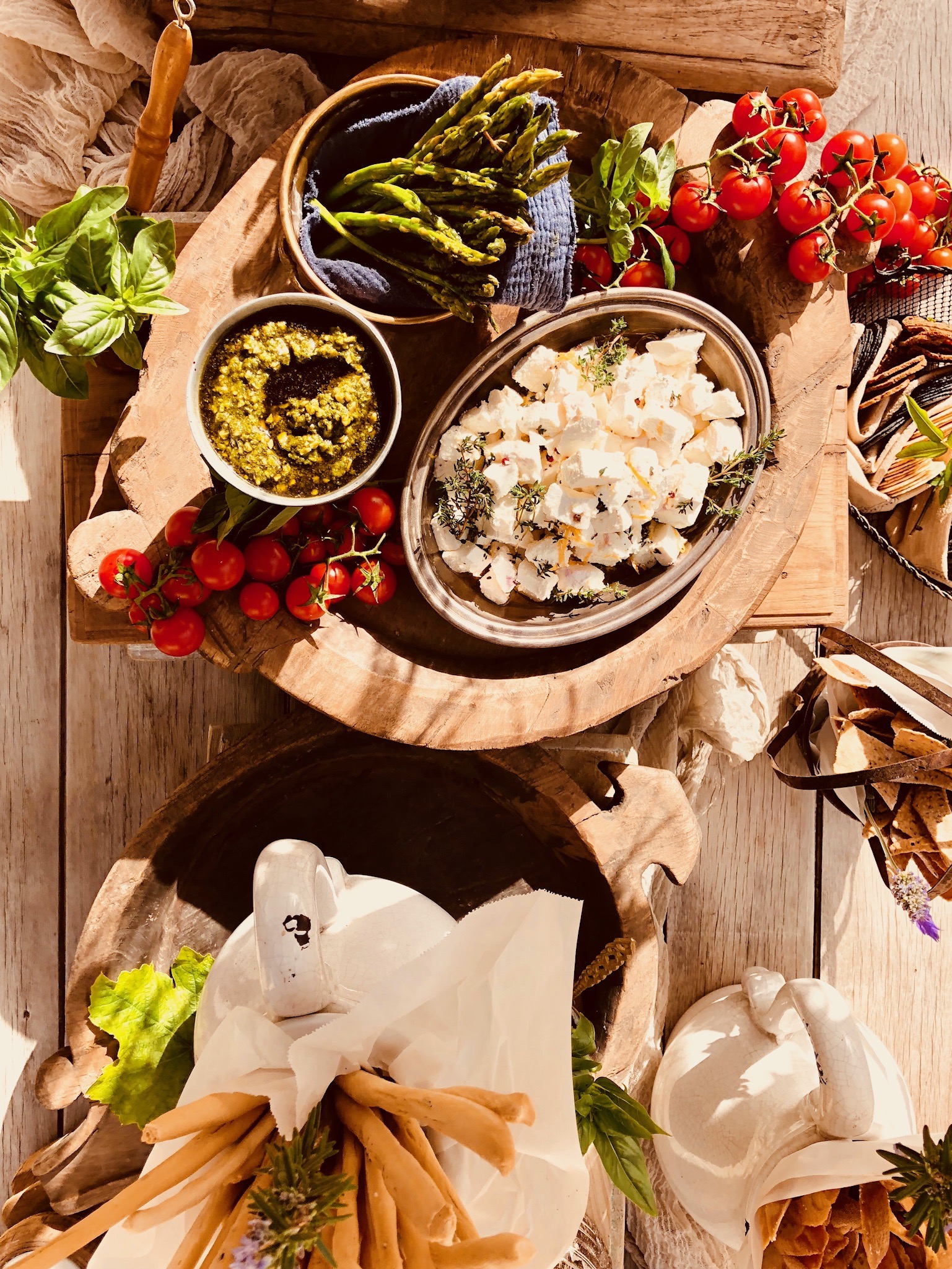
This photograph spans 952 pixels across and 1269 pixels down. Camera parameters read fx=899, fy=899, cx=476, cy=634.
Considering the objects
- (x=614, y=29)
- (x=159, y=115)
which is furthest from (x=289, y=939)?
(x=614, y=29)

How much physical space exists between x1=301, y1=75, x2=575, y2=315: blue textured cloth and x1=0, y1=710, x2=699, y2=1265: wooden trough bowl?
22.0 inches

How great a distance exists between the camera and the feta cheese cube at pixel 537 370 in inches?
45.3

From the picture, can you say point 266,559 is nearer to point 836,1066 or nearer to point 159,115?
point 159,115

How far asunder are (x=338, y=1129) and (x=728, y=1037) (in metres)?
0.69

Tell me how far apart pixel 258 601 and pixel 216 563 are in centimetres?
7

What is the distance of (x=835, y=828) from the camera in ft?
5.30

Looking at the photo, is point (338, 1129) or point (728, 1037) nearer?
point (338, 1129)

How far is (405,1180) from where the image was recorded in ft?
2.43

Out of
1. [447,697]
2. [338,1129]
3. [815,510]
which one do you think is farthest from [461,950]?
[815,510]

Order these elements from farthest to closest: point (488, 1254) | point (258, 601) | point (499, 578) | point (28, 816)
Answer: point (28, 816) < point (499, 578) < point (258, 601) < point (488, 1254)

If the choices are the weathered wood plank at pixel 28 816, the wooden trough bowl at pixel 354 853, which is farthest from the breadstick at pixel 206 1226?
the weathered wood plank at pixel 28 816

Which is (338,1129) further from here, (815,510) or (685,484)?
(815,510)

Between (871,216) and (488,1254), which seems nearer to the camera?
(488,1254)

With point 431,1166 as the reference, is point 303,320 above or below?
above
